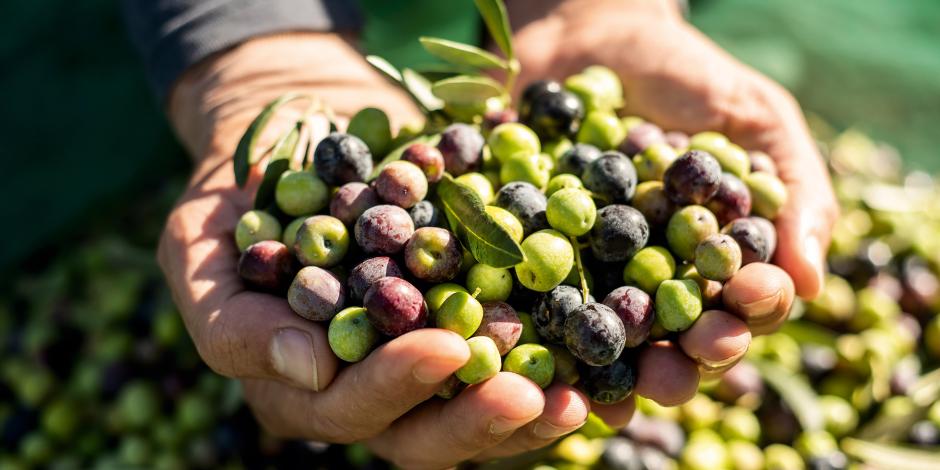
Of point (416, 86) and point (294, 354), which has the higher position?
point (416, 86)

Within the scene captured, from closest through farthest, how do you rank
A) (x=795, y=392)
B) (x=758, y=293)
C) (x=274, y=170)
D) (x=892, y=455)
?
(x=758, y=293)
(x=274, y=170)
(x=892, y=455)
(x=795, y=392)

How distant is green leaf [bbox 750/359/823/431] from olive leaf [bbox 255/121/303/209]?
6.02ft

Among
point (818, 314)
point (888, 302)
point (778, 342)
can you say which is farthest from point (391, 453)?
point (888, 302)

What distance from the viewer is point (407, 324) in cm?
170

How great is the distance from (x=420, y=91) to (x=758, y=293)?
1.17 metres

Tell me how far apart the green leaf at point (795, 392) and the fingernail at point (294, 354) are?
5.80 feet

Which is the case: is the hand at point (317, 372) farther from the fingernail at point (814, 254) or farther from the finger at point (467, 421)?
the fingernail at point (814, 254)

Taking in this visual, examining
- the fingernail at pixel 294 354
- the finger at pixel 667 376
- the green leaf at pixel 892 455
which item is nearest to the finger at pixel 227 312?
the fingernail at pixel 294 354

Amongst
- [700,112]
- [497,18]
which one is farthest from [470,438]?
[700,112]

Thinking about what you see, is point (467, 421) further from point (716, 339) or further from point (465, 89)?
point (465, 89)

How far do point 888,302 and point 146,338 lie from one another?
118 inches

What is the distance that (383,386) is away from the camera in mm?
1677

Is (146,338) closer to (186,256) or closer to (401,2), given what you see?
(186,256)

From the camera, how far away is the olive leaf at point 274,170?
7.00ft
